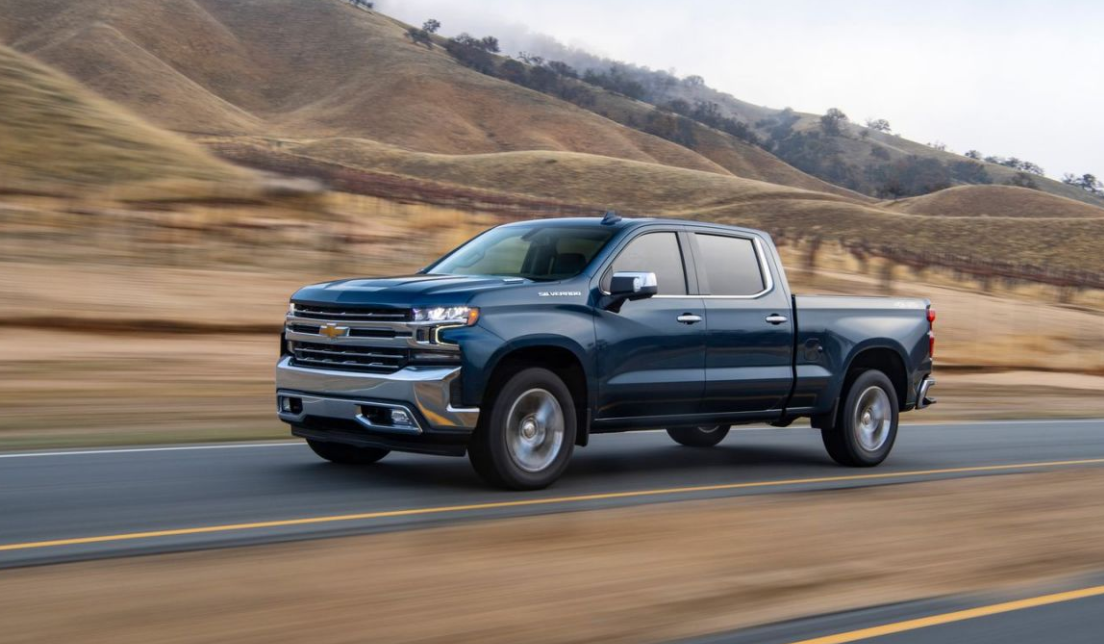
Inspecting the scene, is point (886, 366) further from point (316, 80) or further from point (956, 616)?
point (316, 80)

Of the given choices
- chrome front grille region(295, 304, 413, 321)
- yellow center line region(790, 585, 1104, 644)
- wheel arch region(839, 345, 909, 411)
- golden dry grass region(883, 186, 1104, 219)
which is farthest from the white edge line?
golden dry grass region(883, 186, 1104, 219)

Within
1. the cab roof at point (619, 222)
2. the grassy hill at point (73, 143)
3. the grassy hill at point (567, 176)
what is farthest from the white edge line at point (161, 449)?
the grassy hill at point (567, 176)

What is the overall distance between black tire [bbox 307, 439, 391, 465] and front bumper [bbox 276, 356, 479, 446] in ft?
3.65

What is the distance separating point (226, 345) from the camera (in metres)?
17.8

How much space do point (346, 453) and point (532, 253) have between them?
207 cm

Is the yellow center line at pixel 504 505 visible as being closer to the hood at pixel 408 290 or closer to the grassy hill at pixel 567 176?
the hood at pixel 408 290

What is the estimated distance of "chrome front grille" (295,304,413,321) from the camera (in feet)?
27.9

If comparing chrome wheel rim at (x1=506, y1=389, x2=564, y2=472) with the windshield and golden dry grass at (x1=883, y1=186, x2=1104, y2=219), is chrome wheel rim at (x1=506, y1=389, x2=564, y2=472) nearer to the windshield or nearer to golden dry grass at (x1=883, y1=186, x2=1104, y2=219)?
the windshield

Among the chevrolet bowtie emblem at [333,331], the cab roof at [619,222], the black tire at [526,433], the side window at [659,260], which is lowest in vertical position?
the black tire at [526,433]

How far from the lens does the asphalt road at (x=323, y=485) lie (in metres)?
7.32

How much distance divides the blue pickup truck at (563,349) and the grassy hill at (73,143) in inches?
649

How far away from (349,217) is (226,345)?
10063mm

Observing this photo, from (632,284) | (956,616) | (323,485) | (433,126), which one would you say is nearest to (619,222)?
(632,284)

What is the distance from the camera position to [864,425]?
453 inches
